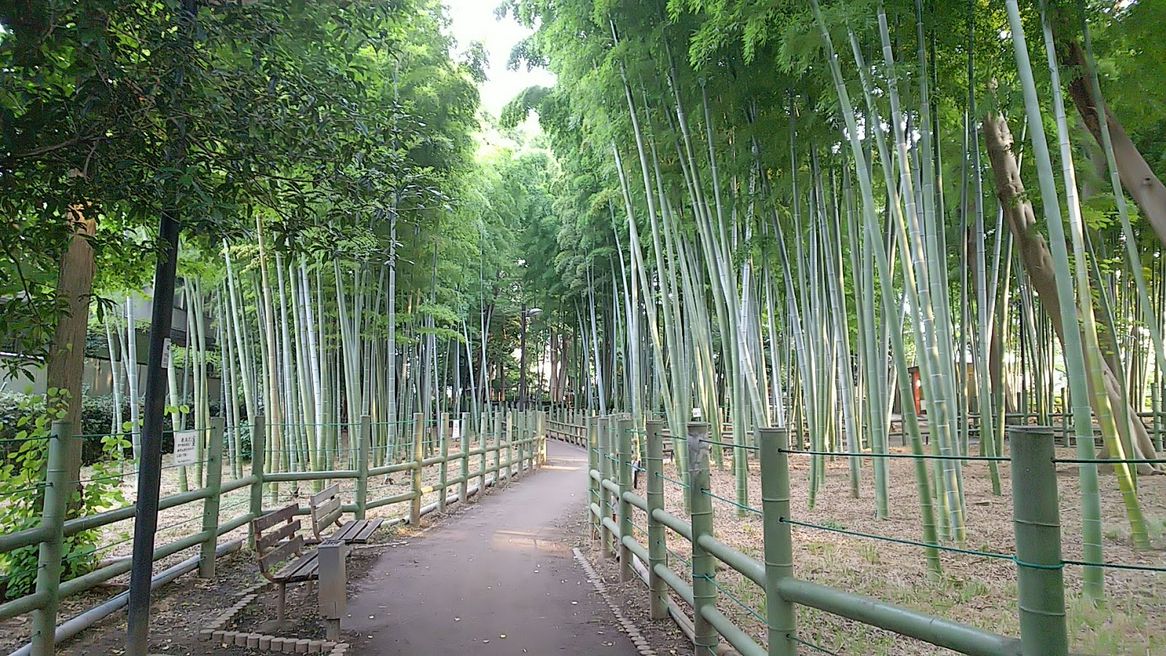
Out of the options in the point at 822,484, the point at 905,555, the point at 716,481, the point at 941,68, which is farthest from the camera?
the point at 716,481

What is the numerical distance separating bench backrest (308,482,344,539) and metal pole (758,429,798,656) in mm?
2798

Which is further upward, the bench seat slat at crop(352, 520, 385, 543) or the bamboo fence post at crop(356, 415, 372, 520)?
the bamboo fence post at crop(356, 415, 372, 520)

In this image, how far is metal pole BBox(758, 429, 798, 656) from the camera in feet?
6.26

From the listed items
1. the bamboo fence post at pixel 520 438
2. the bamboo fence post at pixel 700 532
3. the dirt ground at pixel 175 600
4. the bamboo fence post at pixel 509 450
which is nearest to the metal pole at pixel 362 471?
the dirt ground at pixel 175 600

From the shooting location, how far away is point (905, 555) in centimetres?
381

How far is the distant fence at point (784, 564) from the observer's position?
1.18 meters

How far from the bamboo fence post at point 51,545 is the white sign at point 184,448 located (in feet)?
→ 5.21

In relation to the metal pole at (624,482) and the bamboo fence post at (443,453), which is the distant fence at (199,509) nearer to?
the bamboo fence post at (443,453)

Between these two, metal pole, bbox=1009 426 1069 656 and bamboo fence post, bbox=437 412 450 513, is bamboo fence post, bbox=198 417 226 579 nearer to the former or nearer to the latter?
bamboo fence post, bbox=437 412 450 513

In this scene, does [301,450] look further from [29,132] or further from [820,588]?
[820,588]

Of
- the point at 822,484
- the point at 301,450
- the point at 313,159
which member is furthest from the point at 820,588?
the point at 301,450

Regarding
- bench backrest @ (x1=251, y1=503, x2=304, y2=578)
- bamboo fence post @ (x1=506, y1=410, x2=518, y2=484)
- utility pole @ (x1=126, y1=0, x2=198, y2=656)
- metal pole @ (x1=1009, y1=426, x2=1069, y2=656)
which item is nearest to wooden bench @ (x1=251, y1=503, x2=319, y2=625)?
bench backrest @ (x1=251, y1=503, x2=304, y2=578)

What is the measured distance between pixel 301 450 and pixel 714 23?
19.3 feet

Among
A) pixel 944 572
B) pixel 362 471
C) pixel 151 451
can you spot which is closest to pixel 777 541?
pixel 944 572
